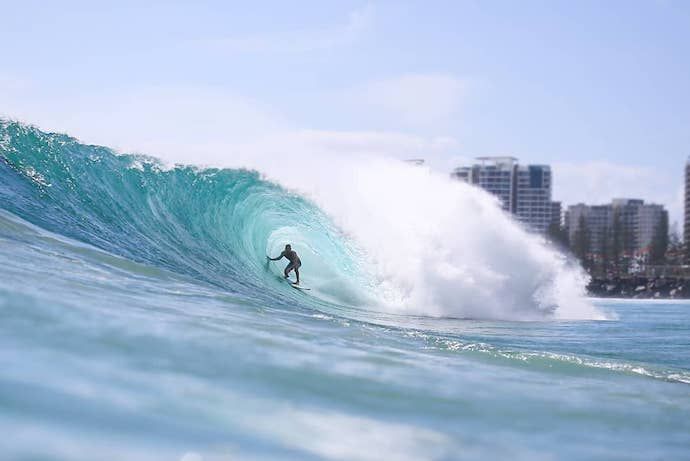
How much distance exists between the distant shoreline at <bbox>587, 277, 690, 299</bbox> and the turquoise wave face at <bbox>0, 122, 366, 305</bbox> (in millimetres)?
54446

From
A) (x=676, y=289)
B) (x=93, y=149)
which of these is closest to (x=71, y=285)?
(x=93, y=149)

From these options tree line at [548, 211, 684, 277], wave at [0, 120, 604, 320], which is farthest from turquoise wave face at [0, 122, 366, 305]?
tree line at [548, 211, 684, 277]

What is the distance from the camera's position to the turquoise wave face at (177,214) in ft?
40.3

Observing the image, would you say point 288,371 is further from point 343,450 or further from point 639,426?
point 639,426

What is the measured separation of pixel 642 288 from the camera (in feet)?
248

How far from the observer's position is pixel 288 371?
218 inches

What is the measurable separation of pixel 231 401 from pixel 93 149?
13128mm

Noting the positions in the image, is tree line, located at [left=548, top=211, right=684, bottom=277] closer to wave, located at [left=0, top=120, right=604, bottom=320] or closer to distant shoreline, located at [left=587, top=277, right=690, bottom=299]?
distant shoreline, located at [left=587, top=277, right=690, bottom=299]

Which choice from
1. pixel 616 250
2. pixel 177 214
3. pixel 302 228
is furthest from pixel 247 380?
pixel 616 250

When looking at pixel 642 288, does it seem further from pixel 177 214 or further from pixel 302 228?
pixel 177 214

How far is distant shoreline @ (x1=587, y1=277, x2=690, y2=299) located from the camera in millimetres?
71375

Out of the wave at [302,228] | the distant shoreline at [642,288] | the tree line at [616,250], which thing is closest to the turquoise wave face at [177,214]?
the wave at [302,228]

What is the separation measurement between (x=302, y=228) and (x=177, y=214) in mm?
5168

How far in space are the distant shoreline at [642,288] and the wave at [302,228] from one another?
160 feet
